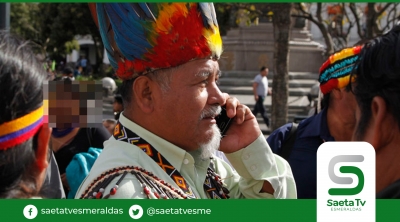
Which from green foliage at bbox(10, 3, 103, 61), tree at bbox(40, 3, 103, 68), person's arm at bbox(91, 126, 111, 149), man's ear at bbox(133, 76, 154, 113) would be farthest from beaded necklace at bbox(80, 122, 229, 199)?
tree at bbox(40, 3, 103, 68)

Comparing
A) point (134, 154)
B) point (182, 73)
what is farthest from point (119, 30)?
point (134, 154)

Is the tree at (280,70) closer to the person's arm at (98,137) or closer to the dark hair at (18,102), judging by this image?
the person's arm at (98,137)

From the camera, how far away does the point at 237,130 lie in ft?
8.46

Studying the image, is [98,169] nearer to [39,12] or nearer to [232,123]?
[232,123]

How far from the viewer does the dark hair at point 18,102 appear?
5.08 ft

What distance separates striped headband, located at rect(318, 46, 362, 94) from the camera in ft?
9.75

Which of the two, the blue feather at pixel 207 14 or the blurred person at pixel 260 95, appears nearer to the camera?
the blue feather at pixel 207 14

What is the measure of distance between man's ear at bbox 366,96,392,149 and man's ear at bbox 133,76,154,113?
2.84 ft

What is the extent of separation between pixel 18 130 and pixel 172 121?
841mm

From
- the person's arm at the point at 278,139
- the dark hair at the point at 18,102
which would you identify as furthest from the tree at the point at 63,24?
the dark hair at the point at 18,102

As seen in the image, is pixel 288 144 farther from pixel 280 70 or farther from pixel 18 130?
pixel 280 70

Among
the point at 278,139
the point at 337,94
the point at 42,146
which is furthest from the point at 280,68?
the point at 42,146

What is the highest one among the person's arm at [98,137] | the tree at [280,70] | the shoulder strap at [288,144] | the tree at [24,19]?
the shoulder strap at [288,144]

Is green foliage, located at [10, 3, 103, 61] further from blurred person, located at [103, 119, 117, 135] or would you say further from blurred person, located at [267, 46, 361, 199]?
blurred person, located at [267, 46, 361, 199]
